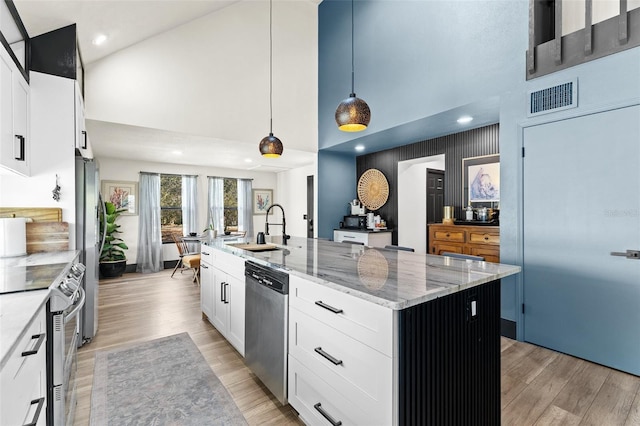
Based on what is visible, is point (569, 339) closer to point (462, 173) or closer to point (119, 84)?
point (462, 173)

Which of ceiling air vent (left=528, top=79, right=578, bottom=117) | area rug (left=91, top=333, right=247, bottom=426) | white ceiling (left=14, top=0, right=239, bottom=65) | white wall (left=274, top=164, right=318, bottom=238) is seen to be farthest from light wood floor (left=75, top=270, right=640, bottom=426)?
white wall (left=274, top=164, right=318, bottom=238)

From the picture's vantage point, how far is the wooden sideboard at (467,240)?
379 cm

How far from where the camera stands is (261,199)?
8.02 m

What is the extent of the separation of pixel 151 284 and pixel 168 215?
2013mm

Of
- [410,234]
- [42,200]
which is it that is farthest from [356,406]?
[410,234]

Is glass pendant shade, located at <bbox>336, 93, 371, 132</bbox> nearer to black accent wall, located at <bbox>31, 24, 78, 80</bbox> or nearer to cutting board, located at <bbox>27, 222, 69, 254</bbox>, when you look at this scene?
black accent wall, located at <bbox>31, 24, 78, 80</bbox>

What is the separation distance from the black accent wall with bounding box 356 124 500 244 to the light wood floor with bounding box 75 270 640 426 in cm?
238

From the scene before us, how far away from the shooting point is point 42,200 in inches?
104

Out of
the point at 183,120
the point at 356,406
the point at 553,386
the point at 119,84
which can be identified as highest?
the point at 119,84

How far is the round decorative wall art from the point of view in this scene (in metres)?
5.81

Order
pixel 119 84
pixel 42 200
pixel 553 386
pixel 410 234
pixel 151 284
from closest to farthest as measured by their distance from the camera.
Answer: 1. pixel 553 386
2. pixel 42 200
3. pixel 119 84
4. pixel 151 284
5. pixel 410 234

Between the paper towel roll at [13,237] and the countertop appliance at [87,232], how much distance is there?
386 millimetres

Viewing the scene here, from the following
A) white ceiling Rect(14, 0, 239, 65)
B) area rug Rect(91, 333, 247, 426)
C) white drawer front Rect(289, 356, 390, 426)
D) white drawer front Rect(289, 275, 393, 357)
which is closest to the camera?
white drawer front Rect(289, 275, 393, 357)

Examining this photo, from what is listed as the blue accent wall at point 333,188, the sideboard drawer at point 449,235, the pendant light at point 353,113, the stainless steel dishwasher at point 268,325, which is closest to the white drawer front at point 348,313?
the stainless steel dishwasher at point 268,325
